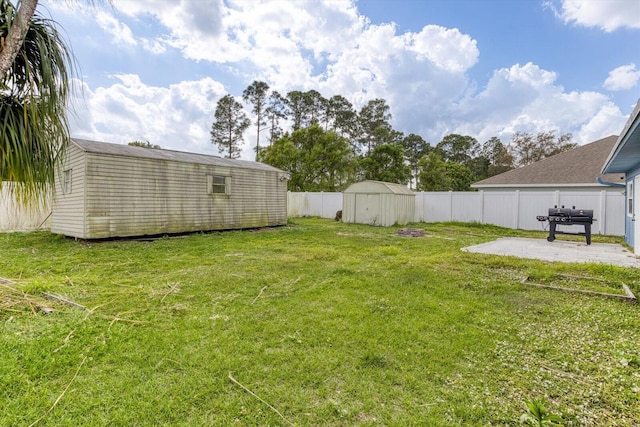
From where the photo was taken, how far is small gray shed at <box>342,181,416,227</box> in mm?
12727

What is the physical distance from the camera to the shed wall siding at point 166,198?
26.2 ft

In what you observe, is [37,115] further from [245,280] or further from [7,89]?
[245,280]

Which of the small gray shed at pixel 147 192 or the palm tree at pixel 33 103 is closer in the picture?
the palm tree at pixel 33 103

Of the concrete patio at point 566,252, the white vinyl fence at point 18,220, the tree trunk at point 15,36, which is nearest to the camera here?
the tree trunk at point 15,36

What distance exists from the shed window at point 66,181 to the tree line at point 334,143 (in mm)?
12900

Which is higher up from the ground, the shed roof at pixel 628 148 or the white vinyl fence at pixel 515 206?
the shed roof at pixel 628 148

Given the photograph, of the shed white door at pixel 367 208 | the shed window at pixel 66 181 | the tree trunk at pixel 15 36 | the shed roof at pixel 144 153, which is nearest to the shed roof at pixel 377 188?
the shed white door at pixel 367 208

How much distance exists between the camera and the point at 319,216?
1739 cm

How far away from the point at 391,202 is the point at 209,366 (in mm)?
11231

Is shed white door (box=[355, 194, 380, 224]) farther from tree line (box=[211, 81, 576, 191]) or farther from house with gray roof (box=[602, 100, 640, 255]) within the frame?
tree line (box=[211, 81, 576, 191])

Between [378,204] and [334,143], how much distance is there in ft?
28.5

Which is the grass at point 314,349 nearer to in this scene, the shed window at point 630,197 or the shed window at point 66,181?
the shed window at point 66,181

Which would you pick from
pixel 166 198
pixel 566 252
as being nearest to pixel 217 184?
pixel 166 198

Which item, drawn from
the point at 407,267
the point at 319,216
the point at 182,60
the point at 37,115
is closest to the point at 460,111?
the point at 319,216
